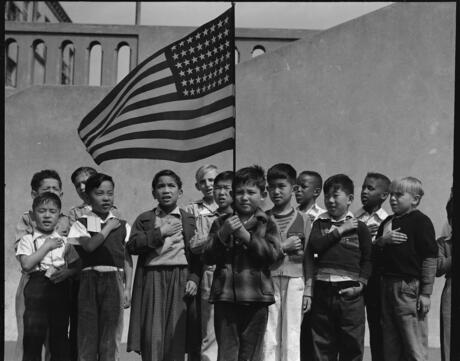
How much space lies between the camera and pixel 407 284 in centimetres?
727

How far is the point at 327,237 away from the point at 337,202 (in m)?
0.33

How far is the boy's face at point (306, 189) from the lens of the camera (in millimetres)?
8195

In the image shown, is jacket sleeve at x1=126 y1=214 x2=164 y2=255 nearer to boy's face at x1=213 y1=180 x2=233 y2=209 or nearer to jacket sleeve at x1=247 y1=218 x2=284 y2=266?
boy's face at x1=213 y1=180 x2=233 y2=209

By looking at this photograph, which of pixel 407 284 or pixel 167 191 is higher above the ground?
pixel 167 191

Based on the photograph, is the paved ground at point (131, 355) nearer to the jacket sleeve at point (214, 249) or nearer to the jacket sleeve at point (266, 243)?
the jacket sleeve at point (214, 249)

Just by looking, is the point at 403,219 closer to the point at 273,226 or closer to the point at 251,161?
the point at 273,226

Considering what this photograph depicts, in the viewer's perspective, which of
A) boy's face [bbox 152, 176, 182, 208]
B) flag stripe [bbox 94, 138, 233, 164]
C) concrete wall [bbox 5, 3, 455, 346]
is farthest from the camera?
concrete wall [bbox 5, 3, 455, 346]

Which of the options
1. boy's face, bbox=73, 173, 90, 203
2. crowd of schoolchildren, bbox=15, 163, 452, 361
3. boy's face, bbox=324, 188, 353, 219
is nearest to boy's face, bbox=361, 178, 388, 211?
crowd of schoolchildren, bbox=15, 163, 452, 361

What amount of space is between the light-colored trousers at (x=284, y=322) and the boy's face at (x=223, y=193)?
0.75 m

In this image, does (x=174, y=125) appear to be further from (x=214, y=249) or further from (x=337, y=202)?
(x=337, y=202)

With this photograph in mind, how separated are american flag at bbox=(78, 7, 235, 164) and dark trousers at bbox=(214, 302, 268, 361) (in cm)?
114

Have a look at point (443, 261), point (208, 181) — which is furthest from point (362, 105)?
point (443, 261)

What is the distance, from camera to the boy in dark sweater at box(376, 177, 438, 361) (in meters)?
7.24

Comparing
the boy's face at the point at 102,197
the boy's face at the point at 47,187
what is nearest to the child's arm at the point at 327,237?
the boy's face at the point at 102,197
